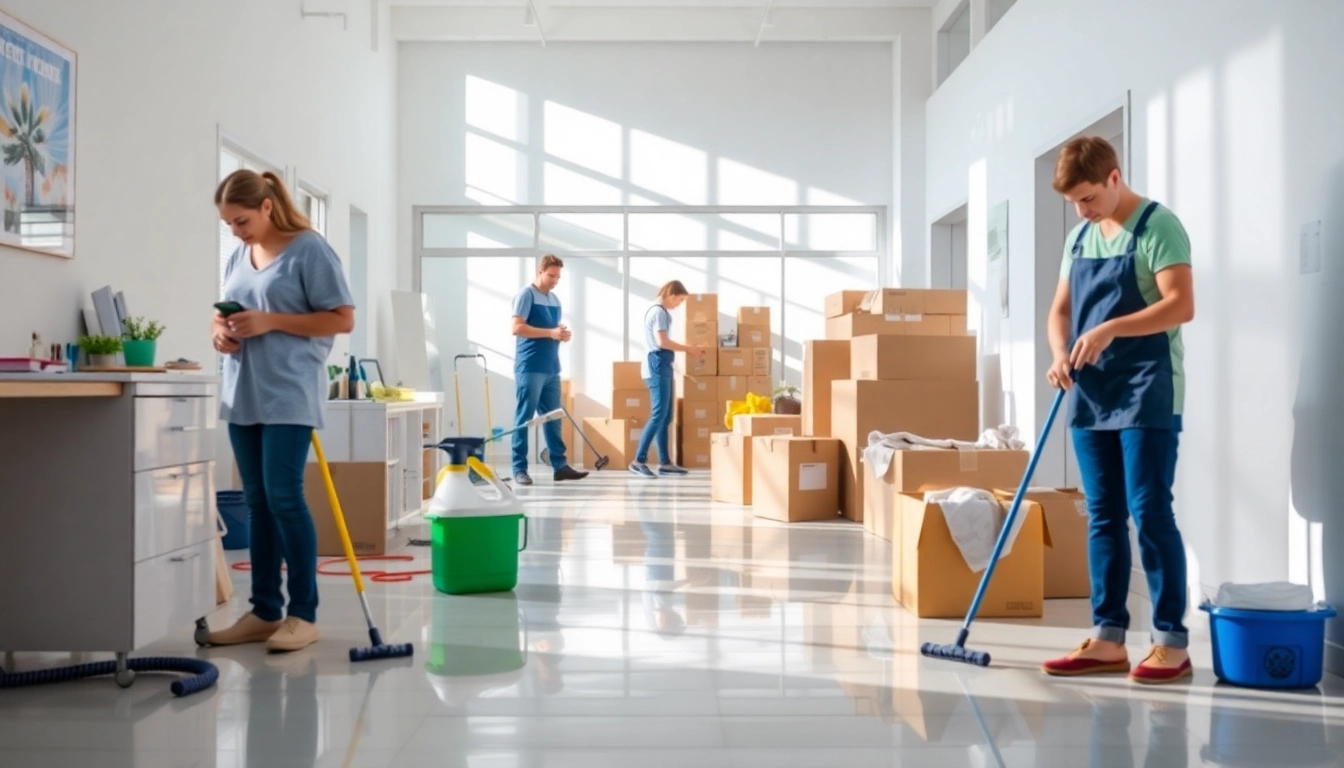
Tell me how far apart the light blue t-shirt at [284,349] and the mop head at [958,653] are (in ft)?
5.28

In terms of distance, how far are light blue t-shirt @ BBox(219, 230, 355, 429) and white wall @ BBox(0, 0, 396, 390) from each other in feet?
4.05

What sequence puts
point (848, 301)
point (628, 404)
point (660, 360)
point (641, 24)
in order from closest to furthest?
point (848, 301), point (660, 360), point (641, 24), point (628, 404)

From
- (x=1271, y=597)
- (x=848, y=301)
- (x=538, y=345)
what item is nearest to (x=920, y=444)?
(x=848, y=301)

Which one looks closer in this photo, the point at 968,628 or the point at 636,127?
the point at 968,628

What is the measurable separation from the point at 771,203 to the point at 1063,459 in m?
4.59

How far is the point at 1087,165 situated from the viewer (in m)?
2.84

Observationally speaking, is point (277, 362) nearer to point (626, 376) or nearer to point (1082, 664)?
point (1082, 664)

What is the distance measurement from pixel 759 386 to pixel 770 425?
2.97 meters

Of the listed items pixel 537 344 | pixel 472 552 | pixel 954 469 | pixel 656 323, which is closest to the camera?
pixel 472 552

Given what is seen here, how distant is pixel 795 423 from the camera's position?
7.06 meters

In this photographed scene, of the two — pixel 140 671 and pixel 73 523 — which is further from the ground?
pixel 73 523

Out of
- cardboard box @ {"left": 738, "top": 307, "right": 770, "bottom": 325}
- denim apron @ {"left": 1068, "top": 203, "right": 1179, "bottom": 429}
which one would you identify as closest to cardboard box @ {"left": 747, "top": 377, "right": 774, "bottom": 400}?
cardboard box @ {"left": 738, "top": 307, "right": 770, "bottom": 325}

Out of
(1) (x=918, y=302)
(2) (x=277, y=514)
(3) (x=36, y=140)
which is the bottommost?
(2) (x=277, y=514)

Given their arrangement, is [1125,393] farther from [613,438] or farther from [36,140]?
[613,438]
